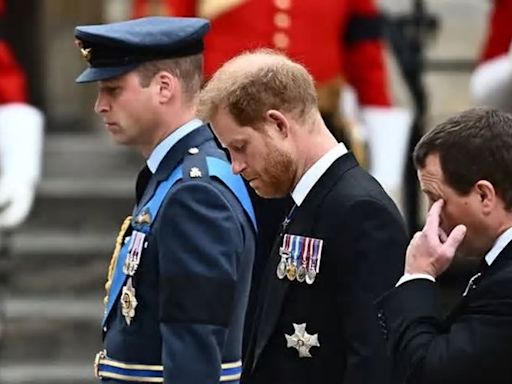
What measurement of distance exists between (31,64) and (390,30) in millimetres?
2047

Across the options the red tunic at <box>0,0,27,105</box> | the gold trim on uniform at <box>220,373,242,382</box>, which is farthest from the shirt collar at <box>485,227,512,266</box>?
the red tunic at <box>0,0,27,105</box>

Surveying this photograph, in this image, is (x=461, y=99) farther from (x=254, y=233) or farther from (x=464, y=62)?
(x=254, y=233)

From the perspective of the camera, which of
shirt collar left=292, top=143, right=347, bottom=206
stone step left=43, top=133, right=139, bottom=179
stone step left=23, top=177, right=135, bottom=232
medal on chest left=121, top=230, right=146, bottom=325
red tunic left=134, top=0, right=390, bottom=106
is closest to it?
shirt collar left=292, top=143, right=347, bottom=206

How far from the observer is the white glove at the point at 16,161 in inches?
308

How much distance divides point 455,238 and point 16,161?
4.29m

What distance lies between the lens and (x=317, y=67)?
7168 mm

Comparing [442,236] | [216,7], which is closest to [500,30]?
[216,7]

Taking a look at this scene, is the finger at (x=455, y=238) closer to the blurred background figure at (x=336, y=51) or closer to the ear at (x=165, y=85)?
the ear at (x=165, y=85)

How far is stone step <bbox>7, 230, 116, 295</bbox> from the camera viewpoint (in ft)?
30.2

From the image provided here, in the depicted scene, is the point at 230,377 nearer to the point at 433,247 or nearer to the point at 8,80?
the point at 433,247

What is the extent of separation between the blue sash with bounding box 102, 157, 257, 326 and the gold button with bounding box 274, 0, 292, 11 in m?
2.56

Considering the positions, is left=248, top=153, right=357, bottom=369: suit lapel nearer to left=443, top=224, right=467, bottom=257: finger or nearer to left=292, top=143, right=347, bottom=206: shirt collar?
left=292, top=143, right=347, bottom=206: shirt collar

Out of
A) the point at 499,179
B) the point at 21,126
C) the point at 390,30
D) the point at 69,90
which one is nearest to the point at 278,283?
the point at 499,179

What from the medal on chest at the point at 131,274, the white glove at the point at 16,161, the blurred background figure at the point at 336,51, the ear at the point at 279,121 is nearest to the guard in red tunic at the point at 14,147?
the white glove at the point at 16,161
